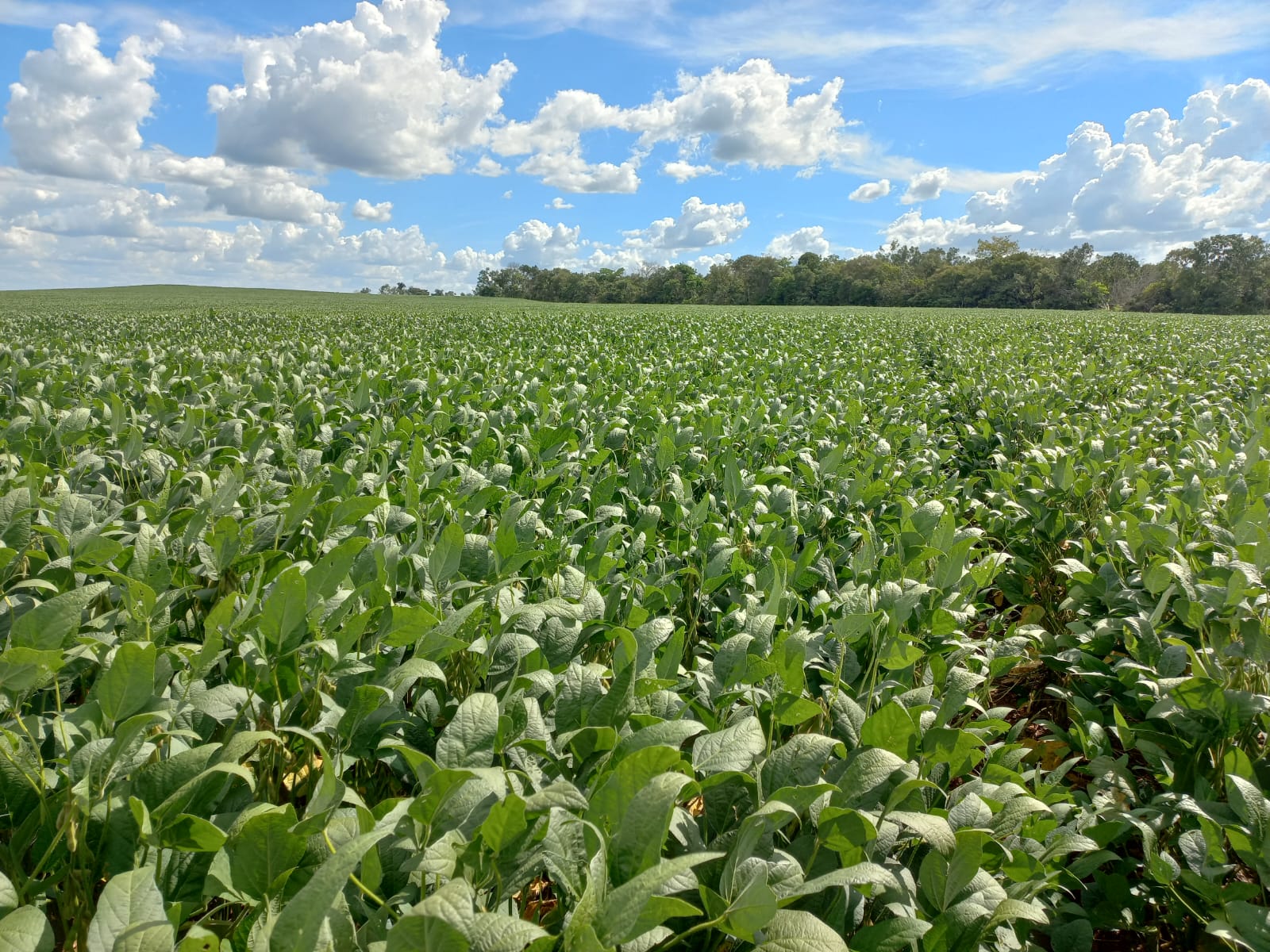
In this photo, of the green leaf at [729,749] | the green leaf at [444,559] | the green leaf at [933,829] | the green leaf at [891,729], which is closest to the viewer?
the green leaf at [933,829]

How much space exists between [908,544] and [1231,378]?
9.15m

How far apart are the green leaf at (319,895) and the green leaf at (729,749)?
0.70 meters

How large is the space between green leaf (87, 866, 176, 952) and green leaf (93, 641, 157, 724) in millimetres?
396

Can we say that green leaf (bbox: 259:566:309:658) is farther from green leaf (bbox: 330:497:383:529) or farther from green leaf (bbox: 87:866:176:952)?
green leaf (bbox: 330:497:383:529)

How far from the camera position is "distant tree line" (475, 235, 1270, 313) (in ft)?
238

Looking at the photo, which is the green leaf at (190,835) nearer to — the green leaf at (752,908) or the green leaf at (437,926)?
the green leaf at (437,926)

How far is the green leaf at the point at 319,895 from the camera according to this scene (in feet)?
2.96

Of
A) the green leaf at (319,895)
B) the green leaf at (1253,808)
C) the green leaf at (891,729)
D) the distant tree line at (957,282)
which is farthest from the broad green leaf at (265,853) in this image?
the distant tree line at (957,282)

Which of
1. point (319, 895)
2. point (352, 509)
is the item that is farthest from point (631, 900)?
point (352, 509)

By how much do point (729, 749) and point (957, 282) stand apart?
9062 cm

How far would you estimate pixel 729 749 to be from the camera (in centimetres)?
149

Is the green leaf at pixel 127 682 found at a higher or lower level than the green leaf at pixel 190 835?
higher

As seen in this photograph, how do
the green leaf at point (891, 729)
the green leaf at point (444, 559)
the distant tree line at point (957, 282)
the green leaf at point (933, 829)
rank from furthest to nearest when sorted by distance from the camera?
the distant tree line at point (957, 282) → the green leaf at point (444, 559) → the green leaf at point (891, 729) → the green leaf at point (933, 829)

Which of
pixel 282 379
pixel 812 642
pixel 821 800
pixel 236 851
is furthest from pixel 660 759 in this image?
pixel 282 379
